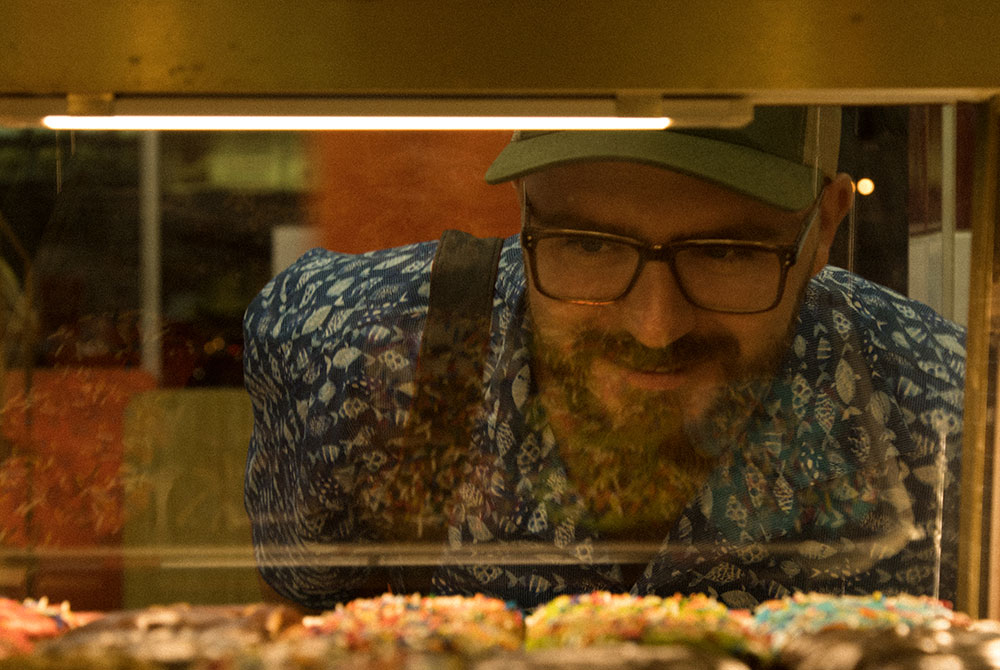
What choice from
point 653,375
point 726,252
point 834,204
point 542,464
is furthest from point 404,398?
point 834,204

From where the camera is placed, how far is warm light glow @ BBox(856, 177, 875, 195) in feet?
3.18

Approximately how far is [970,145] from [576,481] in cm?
56

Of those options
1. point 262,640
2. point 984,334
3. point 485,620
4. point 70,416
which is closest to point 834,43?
point 984,334

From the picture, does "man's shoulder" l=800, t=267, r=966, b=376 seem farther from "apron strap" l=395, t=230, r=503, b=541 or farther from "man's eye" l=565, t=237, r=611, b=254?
"apron strap" l=395, t=230, r=503, b=541

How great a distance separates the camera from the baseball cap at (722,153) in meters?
0.91

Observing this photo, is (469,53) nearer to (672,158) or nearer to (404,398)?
(672,158)

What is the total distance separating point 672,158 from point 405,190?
29cm

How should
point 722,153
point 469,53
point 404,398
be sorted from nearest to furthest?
1. point 469,53
2. point 722,153
3. point 404,398

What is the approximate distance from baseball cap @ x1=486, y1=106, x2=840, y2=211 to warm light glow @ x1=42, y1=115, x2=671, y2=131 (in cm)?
9

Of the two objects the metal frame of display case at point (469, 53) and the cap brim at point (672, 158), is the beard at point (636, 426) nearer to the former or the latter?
the cap brim at point (672, 158)

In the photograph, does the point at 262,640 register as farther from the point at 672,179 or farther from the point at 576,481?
the point at 672,179

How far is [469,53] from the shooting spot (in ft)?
2.60

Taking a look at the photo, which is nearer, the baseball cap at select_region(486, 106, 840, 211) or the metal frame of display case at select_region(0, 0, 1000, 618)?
the metal frame of display case at select_region(0, 0, 1000, 618)

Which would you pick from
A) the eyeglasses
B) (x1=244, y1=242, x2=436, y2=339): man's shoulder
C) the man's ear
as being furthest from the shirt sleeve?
the man's ear
